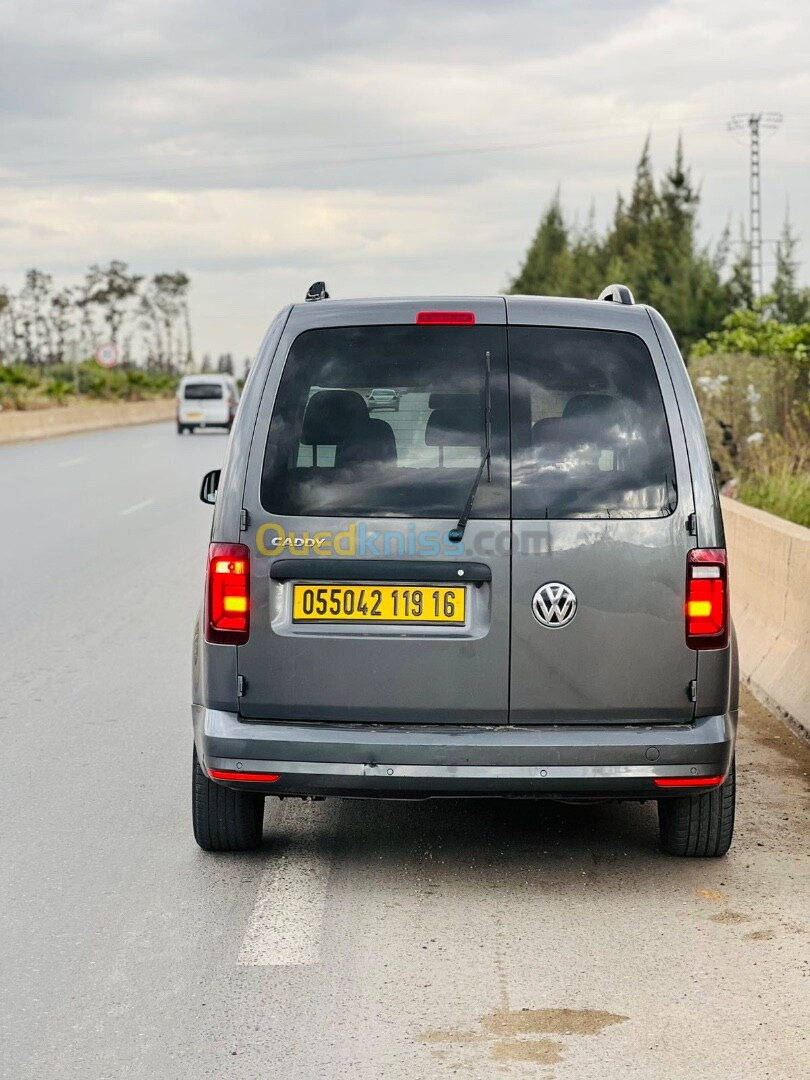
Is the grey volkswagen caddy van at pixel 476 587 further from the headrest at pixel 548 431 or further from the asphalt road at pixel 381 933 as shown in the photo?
the asphalt road at pixel 381 933

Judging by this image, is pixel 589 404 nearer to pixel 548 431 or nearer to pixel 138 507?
pixel 548 431

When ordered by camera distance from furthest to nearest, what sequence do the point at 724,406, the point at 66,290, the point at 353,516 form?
the point at 66,290, the point at 724,406, the point at 353,516

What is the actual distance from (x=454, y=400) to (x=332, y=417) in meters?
0.39

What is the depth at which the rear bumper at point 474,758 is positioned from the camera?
5.05 meters

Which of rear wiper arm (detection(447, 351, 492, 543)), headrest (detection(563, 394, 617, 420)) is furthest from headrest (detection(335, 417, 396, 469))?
headrest (detection(563, 394, 617, 420))

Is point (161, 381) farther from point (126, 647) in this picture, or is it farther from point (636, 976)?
point (636, 976)

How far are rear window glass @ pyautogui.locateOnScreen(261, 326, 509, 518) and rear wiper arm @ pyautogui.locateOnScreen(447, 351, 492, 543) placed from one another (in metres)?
0.01

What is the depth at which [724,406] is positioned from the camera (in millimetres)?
19047

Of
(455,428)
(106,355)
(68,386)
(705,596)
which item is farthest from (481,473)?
(68,386)

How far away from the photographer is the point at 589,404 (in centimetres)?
520

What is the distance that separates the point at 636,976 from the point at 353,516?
1.58 m

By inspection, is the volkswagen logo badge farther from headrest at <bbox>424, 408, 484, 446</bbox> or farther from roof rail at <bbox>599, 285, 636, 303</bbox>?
roof rail at <bbox>599, 285, 636, 303</bbox>

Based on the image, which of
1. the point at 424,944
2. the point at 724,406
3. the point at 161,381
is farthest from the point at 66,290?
the point at 424,944

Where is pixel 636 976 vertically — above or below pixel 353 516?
below
